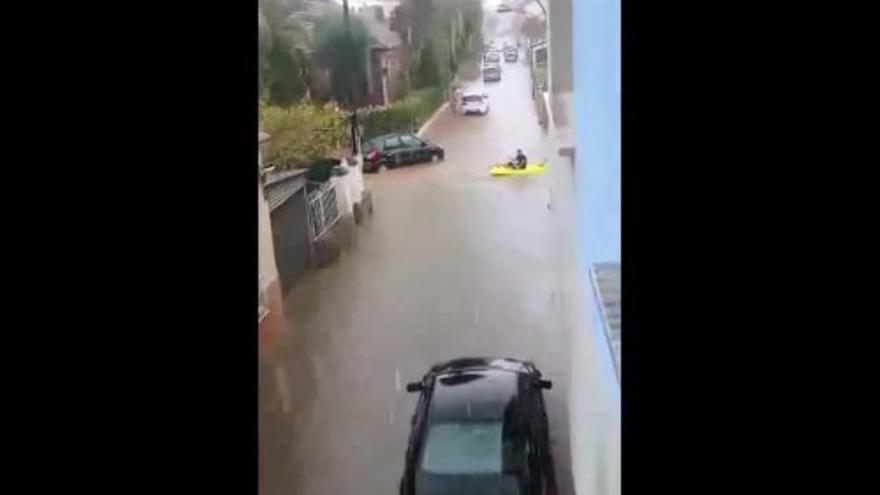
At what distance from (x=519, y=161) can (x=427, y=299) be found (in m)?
0.27

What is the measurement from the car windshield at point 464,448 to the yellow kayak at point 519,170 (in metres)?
0.40

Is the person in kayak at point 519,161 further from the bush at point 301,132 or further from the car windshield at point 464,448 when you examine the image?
the car windshield at point 464,448

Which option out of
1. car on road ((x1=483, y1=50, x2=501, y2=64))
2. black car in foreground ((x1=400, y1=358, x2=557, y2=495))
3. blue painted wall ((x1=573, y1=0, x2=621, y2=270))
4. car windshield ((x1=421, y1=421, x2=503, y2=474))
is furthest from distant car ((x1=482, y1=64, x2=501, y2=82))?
car windshield ((x1=421, y1=421, x2=503, y2=474))

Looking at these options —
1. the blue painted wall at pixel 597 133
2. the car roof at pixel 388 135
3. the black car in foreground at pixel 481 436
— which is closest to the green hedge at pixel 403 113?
the car roof at pixel 388 135

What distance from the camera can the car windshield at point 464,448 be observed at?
5.31 ft

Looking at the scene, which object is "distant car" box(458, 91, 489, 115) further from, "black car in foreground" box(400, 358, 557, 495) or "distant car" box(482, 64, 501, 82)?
"black car in foreground" box(400, 358, 557, 495)

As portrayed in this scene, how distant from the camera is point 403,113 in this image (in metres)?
1.64

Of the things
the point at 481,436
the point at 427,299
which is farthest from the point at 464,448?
the point at 427,299

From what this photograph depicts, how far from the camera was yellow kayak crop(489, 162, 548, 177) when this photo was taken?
1660 mm

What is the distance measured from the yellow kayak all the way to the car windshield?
0.40 meters
